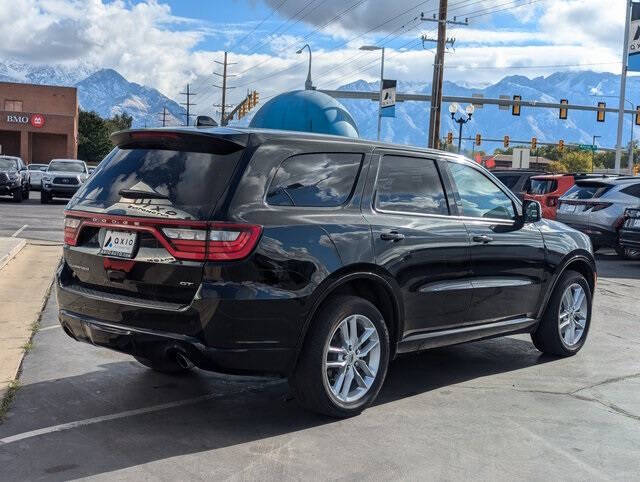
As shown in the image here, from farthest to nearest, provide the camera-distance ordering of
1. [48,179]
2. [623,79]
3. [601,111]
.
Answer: [601,111], [623,79], [48,179]

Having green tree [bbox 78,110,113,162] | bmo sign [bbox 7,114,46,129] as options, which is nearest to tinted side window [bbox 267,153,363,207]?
bmo sign [bbox 7,114,46,129]

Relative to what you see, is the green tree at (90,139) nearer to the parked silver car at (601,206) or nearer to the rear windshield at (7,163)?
the rear windshield at (7,163)

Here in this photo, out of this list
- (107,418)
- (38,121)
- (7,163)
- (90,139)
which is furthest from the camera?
(90,139)

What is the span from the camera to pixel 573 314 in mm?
6832

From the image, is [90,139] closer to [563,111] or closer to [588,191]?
[563,111]

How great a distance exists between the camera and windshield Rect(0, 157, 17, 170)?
26.4 meters

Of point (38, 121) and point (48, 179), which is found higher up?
point (38, 121)

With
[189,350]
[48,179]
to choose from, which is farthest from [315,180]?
[48,179]

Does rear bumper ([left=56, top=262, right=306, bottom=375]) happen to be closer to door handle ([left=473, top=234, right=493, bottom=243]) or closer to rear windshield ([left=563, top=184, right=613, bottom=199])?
door handle ([left=473, top=234, right=493, bottom=243])

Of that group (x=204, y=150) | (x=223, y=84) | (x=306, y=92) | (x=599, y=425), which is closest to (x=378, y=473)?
(x=599, y=425)

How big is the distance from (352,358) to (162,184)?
1653 mm

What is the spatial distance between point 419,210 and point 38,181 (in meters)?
35.3

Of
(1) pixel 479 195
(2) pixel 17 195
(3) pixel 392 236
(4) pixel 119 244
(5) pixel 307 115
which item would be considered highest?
(5) pixel 307 115

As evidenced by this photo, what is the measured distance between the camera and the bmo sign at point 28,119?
60.9 metres
